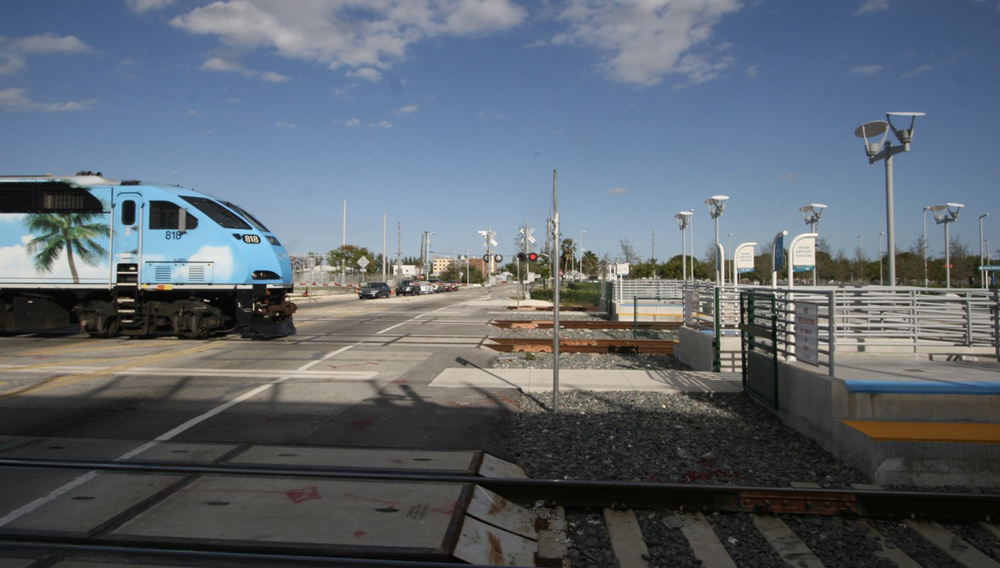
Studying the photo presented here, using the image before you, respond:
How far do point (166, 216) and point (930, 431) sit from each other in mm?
15710

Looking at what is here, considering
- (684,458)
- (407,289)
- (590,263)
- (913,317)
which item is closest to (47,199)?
(684,458)

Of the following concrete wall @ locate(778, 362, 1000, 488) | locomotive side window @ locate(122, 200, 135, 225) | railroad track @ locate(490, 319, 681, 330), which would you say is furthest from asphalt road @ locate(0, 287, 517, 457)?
railroad track @ locate(490, 319, 681, 330)

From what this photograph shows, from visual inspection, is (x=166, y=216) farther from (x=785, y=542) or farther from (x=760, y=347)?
(x=785, y=542)

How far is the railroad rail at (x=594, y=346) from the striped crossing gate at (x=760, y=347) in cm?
547

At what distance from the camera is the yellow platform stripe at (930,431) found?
6012 millimetres

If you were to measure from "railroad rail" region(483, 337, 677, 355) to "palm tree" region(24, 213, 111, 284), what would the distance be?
398 inches

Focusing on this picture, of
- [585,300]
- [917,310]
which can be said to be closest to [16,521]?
[917,310]

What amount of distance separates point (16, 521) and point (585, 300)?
3881cm

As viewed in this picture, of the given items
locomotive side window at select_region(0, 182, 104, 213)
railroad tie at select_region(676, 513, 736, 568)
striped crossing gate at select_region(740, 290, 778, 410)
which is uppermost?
locomotive side window at select_region(0, 182, 104, 213)

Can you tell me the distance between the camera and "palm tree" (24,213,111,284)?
15492 millimetres

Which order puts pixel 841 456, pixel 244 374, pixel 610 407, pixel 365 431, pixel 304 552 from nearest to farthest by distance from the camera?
pixel 304 552 → pixel 841 456 → pixel 365 431 → pixel 610 407 → pixel 244 374

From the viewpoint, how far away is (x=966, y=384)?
22.8 feet

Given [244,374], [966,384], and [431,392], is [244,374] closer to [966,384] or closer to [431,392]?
[431,392]

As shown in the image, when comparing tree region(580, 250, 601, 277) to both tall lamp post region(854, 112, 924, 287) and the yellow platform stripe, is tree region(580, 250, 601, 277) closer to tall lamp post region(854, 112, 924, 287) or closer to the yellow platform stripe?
tall lamp post region(854, 112, 924, 287)
